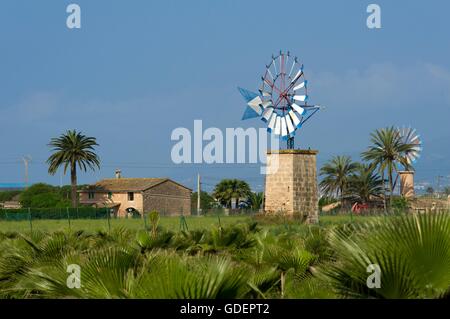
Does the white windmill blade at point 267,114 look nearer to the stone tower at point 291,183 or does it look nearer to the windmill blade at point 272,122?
the windmill blade at point 272,122

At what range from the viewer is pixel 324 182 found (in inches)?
3952

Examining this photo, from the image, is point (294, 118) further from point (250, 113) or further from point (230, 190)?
point (230, 190)

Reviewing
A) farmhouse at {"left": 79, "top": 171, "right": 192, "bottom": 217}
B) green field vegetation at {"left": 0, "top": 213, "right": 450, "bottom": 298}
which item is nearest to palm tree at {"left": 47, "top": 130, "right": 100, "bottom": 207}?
farmhouse at {"left": 79, "top": 171, "right": 192, "bottom": 217}

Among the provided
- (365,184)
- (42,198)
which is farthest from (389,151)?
(42,198)

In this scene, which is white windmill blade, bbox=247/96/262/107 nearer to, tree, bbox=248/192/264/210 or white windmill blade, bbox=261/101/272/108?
white windmill blade, bbox=261/101/272/108

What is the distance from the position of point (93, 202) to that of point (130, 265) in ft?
298

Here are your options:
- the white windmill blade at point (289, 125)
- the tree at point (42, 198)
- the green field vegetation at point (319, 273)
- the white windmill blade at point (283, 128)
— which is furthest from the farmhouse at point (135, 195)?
the green field vegetation at point (319, 273)

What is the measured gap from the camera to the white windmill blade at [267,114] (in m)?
59.3

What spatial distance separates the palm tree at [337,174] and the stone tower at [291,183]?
Result: 132ft

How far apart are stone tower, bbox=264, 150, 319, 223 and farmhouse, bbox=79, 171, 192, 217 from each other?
117ft

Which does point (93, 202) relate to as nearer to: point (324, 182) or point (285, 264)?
point (324, 182)

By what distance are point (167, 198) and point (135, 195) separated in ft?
19.1
